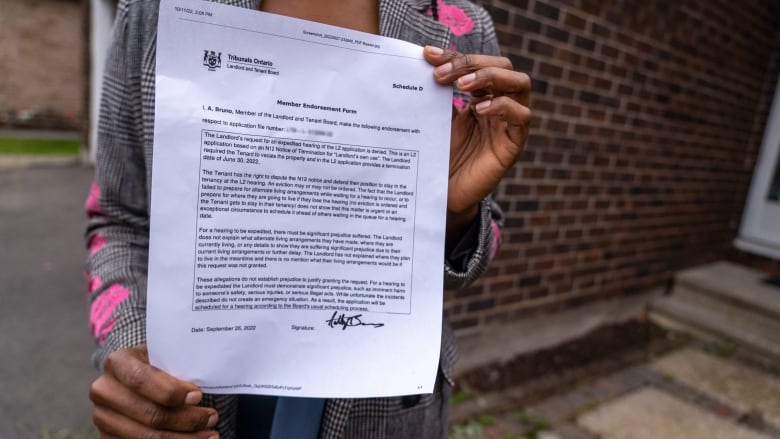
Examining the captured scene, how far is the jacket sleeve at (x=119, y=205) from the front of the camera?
87cm

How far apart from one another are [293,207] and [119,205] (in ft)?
1.42

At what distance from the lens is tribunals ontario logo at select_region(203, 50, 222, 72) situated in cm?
67

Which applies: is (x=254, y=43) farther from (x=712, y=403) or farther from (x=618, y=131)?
(x=712, y=403)

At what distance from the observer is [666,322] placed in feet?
13.5

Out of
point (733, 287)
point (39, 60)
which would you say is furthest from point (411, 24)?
point (39, 60)

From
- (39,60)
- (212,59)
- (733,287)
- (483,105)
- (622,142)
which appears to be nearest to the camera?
(212,59)

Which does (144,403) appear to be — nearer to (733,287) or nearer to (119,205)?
(119,205)

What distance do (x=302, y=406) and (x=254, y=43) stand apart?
630 millimetres

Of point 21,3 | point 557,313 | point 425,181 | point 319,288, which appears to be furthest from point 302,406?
point 21,3

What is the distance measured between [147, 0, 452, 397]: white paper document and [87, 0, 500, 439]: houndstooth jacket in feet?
0.49
